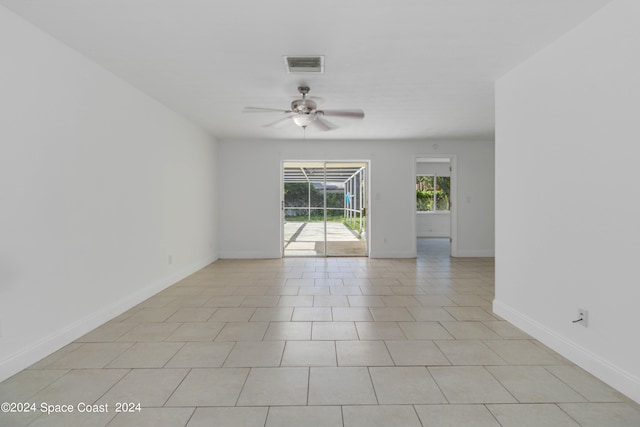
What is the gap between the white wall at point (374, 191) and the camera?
6492 mm

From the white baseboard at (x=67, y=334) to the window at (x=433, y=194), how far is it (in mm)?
8360

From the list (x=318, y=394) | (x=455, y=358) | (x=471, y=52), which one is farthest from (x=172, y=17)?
(x=455, y=358)

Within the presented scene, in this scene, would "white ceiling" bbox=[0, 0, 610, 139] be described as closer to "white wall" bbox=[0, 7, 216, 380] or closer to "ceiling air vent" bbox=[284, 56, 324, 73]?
Answer: "ceiling air vent" bbox=[284, 56, 324, 73]

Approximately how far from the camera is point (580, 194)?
7.30ft

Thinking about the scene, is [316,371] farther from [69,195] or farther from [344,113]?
[344,113]

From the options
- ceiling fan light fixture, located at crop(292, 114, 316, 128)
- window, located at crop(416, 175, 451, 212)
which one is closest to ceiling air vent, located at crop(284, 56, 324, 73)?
ceiling fan light fixture, located at crop(292, 114, 316, 128)

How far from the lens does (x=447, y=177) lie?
1055 centimetres

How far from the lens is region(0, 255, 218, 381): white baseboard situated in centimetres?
208

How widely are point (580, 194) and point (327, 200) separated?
4.96m

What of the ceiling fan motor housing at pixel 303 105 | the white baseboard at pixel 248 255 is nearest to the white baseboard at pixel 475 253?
the white baseboard at pixel 248 255

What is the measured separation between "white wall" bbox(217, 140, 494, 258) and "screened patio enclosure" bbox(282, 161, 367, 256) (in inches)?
13.4

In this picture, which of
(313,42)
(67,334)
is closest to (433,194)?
(313,42)

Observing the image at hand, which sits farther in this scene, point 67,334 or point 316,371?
point 67,334

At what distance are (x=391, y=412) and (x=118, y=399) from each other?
146 cm
